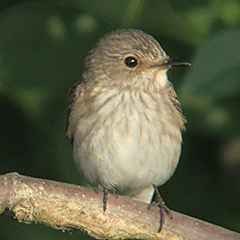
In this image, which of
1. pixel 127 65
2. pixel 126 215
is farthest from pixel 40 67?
pixel 126 215

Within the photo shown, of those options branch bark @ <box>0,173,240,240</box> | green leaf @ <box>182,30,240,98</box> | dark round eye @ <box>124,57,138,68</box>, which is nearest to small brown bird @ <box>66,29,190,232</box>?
dark round eye @ <box>124,57,138,68</box>

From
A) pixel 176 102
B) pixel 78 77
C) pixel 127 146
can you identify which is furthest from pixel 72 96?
pixel 176 102

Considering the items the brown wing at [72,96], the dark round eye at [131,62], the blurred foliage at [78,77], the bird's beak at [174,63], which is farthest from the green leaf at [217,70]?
the brown wing at [72,96]

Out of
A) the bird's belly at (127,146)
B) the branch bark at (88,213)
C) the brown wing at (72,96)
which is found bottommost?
the branch bark at (88,213)

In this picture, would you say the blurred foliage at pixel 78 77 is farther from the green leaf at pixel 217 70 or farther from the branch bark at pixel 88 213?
the branch bark at pixel 88 213

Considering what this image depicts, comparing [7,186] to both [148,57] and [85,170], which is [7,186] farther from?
[148,57]

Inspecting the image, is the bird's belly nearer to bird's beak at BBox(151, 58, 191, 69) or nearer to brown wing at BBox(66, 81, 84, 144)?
brown wing at BBox(66, 81, 84, 144)

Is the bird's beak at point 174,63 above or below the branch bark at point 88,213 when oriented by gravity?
above
